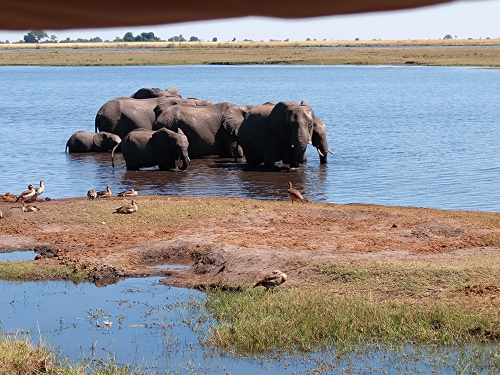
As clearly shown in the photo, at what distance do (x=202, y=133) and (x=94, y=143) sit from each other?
482 centimetres

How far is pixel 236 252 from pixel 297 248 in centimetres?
108

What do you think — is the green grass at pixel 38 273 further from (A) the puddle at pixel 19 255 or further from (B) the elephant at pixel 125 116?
(B) the elephant at pixel 125 116

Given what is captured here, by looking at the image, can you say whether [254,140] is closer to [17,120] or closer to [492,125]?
[492,125]

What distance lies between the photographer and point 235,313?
33.8ft

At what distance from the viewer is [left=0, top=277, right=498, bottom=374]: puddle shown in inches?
343

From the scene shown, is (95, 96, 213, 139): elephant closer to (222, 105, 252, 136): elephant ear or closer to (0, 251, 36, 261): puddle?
(222, 105, 252, 136): elephant ear

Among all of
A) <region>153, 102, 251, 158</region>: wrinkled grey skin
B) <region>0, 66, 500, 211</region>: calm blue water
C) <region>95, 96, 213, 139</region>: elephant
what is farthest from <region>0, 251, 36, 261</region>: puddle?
<region>95, 96, 213, 139</region>: elephant

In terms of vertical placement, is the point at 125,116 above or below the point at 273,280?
below

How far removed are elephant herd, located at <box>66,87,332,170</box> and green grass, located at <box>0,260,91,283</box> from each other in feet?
37.7

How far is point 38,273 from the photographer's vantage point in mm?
12445

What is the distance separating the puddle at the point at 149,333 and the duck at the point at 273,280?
36.0 inches

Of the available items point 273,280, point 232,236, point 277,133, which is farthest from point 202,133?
point 273,280

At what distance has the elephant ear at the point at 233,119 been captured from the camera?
2623 cm

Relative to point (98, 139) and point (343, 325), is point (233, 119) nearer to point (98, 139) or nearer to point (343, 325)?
point (98, 139)
